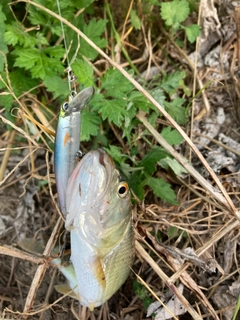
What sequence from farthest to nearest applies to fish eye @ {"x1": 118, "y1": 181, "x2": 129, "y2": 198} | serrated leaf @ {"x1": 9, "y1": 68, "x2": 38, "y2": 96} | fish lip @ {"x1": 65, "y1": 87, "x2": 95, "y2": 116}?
serrated leaf @ {"x1": 9, "y1": 68, "x2": 38, "y2": 96} < fish eye @ {"x1": 118, "y1": 181, "x2": 129, "y2": 198} < fish lip @ {"x1": 65, "y1": 87, "x2": 95, "y2": 116}

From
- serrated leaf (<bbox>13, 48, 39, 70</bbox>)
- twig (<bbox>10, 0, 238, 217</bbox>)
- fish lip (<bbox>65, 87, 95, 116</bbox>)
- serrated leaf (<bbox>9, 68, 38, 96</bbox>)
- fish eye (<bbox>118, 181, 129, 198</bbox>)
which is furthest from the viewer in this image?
serrated leaf (<bbox>9, 68, 38, 96</bbox>)

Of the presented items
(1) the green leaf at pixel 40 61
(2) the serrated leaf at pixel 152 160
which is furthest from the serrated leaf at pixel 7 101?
(2) the serrated leaf at pixel 152 160

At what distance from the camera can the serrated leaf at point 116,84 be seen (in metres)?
2.48

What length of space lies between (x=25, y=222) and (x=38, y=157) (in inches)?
18.5

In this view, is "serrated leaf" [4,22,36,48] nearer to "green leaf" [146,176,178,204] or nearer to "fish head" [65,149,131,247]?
"fish head" [65,149,131,247]

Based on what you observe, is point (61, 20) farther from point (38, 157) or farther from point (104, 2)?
point (38, 157)

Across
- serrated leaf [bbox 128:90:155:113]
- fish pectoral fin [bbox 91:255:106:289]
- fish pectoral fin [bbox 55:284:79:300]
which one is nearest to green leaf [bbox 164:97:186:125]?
serrated leaf [bbox 128:90:155:113]

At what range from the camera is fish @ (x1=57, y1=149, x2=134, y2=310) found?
6.45ft

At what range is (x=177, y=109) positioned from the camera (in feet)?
9.33

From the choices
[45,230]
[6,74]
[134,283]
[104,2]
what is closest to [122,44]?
[104,2]

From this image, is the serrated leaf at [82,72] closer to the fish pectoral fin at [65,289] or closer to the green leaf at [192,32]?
the green leaf at [192,32]

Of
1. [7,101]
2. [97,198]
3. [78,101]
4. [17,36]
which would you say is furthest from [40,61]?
[97,198]

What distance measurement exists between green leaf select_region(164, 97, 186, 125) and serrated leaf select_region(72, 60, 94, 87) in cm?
60

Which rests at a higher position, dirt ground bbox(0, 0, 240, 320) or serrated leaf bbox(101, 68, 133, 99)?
serrated leaf bbox(101, 68, 133, 99)
